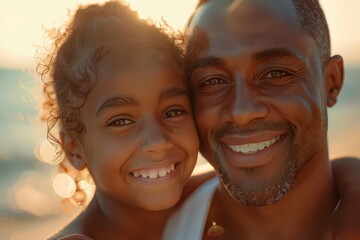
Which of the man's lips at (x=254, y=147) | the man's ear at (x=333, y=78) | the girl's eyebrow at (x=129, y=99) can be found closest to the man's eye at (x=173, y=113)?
the girl's eyebrow at (x=129, y=99)

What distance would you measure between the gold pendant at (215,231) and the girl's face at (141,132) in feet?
0.97

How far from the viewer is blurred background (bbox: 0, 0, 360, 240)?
5.22 m

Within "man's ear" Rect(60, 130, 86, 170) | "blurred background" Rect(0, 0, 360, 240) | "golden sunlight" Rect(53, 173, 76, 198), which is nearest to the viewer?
"man's ear" Rect(60, 130, 86, 170)

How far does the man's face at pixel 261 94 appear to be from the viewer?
3.43 meters

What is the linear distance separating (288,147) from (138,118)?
885 mm

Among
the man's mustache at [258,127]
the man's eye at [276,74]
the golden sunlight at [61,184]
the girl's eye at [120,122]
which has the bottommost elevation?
the man's mustache at [258,127]

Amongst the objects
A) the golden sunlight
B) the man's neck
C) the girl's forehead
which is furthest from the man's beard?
the golden sunlight

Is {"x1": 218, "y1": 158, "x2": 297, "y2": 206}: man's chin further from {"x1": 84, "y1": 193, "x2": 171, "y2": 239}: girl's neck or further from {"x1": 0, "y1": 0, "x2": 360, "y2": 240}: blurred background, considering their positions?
{"x1": 0, "y1": 0, "x2": 360, "y2": 240}: blurred background

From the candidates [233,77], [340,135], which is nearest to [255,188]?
[233,77]

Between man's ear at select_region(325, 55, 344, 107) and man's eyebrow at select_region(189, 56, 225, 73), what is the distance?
696mm

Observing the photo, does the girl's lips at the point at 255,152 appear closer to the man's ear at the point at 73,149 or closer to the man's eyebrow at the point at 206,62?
the man's eyebrow at the point at 206,62

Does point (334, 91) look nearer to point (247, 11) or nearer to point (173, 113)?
point (247, 11)

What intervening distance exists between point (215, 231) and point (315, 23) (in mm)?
1310

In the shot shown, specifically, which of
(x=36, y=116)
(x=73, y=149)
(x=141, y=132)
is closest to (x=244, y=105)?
(x=141, y=132)
